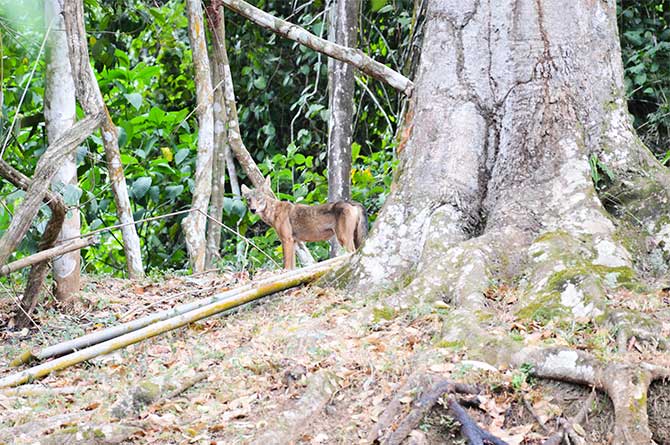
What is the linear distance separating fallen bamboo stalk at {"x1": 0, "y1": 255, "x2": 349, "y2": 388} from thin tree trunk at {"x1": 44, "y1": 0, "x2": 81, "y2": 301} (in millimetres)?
2118

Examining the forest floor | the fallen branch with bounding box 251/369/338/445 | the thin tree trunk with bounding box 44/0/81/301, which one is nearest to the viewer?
the forest floor

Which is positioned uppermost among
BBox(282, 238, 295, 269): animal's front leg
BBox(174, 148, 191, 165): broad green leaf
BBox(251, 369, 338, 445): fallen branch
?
BBox(174, 148, 191, 165): broad green leaf

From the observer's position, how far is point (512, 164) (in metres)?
6.75

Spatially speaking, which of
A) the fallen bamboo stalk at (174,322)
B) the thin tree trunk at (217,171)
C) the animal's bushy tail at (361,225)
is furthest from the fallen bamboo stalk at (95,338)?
the thin tree trunk at (217,171)

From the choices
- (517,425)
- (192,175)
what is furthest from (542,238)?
(192,175)

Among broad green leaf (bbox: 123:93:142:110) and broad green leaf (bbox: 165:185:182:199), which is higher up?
broad green leaf (bbox: 123:93:142:110)

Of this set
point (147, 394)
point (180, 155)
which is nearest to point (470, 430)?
point (147, 394)

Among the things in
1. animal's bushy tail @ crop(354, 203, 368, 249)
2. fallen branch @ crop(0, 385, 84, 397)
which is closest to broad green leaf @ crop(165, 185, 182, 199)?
animal's bushy tail @ crop(354, 203, 368, 249)

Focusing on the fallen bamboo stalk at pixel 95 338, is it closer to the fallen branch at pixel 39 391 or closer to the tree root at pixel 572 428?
the fallen branch at pixel 39 391

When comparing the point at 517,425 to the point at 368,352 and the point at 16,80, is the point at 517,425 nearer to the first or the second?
the point at 368,352

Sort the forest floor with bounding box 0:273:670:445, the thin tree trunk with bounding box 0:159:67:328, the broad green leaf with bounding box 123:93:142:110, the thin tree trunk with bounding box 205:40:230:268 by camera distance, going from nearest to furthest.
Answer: the forest floor with bounding box 0:273:670:445, the thin tree trunk with bounding box 0:159:67:328, the thin tree trunk with bounding box 205:40:230:268, the broad green leaf with bounding box 123:93:142:110

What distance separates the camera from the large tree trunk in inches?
244

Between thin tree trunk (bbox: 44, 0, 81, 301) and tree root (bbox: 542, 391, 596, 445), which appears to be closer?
tree root (bbox: 542, 391, 596, 445)

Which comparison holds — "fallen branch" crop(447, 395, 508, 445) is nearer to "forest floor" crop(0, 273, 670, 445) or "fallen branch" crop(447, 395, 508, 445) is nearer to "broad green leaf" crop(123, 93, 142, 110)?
"forest floor" crop(0, 273, 670, 445)
